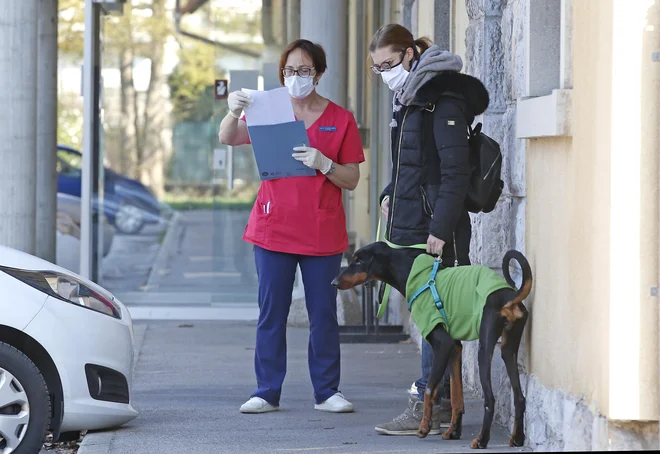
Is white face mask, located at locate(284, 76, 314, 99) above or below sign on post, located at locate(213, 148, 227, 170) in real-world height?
above

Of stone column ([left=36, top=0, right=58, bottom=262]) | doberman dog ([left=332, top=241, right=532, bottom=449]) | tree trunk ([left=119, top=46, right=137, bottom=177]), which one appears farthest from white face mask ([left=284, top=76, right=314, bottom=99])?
stone column ([left=36, top=0, right=58, bottom=262])

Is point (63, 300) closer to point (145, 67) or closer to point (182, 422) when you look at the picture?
point (182, 422)

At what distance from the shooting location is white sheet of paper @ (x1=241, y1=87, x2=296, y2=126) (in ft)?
20.9

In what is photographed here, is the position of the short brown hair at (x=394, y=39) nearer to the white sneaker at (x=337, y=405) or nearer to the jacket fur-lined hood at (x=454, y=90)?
the jacket fur-lined hood at (x=454, y=90)

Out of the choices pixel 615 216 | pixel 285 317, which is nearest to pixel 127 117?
pixel 285 317

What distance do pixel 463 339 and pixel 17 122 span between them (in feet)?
18.8

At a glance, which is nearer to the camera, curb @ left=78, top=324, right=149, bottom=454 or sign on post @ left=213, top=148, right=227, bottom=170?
curb @ left=78, top=324, right=149, bottom=454

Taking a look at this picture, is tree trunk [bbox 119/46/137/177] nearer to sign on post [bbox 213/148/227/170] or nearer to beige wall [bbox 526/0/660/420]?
sign on post [bbox 213/148/227/170]

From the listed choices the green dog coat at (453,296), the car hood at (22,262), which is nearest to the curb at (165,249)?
the car hood at (22,262)

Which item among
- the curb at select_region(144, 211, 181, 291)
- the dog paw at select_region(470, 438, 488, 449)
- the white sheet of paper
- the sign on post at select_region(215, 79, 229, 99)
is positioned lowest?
the dog paw at select_region(470, 438, 488, 449)

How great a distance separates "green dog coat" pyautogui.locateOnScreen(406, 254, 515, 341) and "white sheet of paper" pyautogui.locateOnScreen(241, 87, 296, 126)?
1190 millimetres

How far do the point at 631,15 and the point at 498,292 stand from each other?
1.40 meters

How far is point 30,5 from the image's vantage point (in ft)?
33.3

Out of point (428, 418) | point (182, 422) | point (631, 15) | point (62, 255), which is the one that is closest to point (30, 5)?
point (62, 255)
